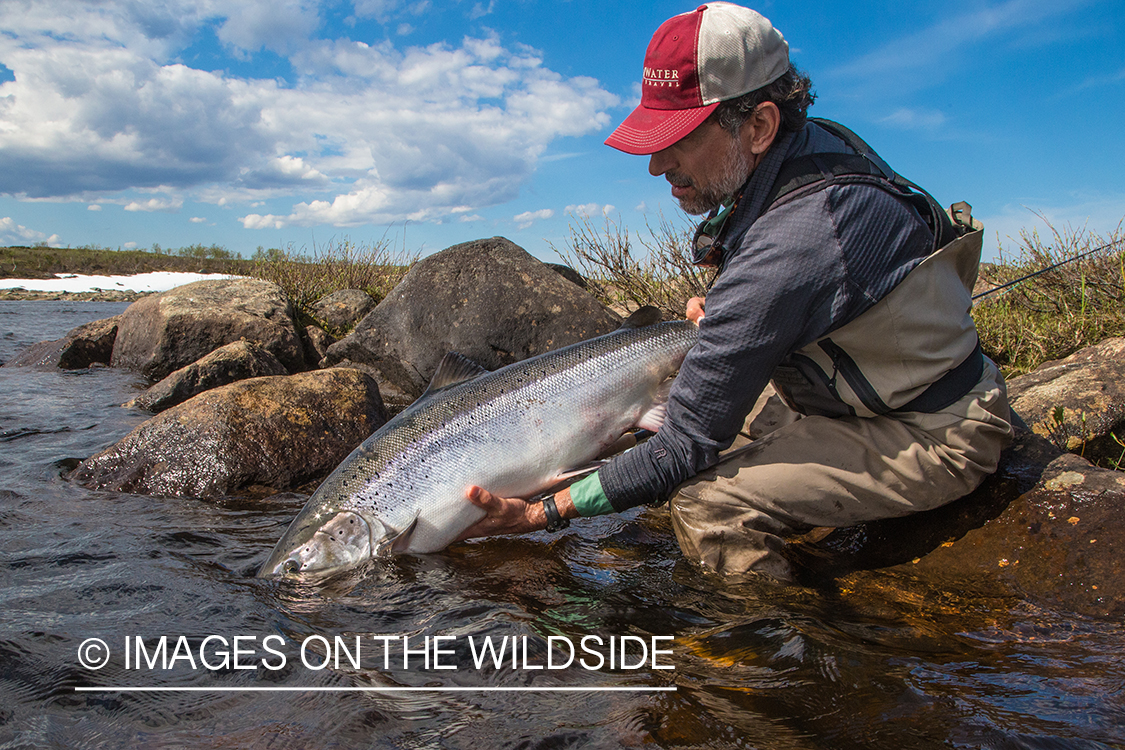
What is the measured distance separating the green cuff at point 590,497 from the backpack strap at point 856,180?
1486mm

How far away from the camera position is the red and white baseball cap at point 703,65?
9.86ft

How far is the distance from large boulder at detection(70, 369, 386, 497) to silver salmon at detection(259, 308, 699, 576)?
1834 millimetres

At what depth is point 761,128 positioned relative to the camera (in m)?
3.11

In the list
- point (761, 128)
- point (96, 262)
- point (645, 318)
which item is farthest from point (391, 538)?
point (96, 262)

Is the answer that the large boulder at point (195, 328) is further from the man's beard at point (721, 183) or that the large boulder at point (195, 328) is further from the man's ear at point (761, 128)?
the man's ear at point (761, 128)

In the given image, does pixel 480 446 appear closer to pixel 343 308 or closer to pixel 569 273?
pixel 569 273

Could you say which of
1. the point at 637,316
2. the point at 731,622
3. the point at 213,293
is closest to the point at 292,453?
the point at 637,316

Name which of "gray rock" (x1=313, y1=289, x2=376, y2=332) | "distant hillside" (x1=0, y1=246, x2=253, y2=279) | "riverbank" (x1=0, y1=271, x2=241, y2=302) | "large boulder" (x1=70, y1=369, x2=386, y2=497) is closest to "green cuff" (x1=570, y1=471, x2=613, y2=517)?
"large boulder" (x1=70, y1=369, x2=386, y2=497)

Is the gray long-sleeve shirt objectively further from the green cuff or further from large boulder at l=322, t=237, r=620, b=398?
large boulder at l=322, t=237, r=620, b=398

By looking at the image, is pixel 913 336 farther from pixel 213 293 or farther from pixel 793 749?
pixel 213 293

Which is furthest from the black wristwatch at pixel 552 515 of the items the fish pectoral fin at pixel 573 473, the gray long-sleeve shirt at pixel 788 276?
the gray long-sleeve shirt at pixel 788 276

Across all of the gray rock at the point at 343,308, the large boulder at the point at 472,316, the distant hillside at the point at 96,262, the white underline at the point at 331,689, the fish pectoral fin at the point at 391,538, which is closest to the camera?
the white underline at the point at 331,689

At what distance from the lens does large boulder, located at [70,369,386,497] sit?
5.22 meters

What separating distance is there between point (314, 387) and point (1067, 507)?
17.4 feet
